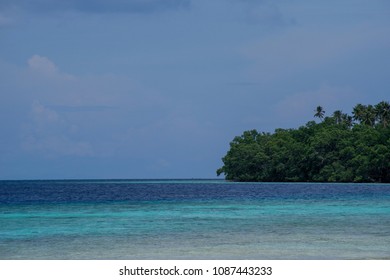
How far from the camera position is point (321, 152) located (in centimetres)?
8112

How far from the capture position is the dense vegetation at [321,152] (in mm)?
74312

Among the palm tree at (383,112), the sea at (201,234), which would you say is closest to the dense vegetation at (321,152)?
the palm tree at (383,112)

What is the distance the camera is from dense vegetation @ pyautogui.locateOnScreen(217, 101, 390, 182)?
74312 mm


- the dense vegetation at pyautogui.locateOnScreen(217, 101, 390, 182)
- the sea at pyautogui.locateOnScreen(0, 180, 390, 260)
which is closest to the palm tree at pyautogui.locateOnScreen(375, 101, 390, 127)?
the dense vegetation at pyautogui.locateOnScreen(217, 101, 390, 182)

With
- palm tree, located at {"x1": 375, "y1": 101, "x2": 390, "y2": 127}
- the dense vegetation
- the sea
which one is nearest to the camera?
the sea

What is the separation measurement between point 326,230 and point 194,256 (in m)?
7.15

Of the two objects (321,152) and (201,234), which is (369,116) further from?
(201,234)

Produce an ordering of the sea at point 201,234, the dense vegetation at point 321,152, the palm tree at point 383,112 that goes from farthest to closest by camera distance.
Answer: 1. the palm tree at point 383,112
2. the dense vegetation at point 321,152
3. the sea at point 201,234

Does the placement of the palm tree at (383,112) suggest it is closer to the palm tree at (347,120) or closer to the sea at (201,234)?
the palm tree at (347,120)

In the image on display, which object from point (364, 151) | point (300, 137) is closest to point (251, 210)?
point (364, 151)

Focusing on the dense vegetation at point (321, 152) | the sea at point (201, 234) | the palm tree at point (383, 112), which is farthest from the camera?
the palm tree at point (383, 112)

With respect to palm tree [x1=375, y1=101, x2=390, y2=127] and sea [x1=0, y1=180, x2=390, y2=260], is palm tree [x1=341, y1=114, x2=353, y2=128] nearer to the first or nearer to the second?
palm tree [x1=375, y1=101, x2=390, y2=127]
